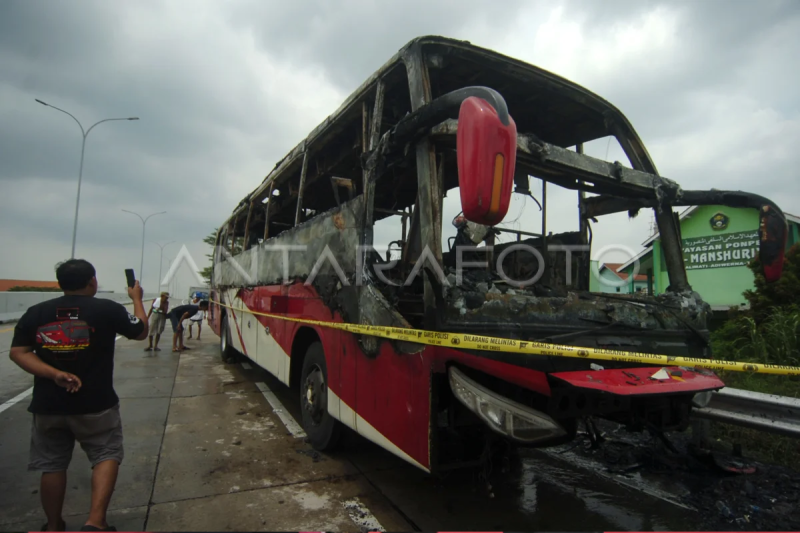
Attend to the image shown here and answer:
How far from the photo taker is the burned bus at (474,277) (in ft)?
8.44

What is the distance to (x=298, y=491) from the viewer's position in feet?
11.6

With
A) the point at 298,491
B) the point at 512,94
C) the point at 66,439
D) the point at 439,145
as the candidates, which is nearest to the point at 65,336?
the point at 66,439

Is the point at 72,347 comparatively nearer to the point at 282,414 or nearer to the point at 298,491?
the point at 298,491

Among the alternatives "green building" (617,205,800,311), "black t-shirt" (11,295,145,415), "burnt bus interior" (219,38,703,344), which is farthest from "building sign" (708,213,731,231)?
"black t-shirt" (11,295,145,415)

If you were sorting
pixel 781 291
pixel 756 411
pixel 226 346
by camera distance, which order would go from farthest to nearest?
pixel 226 346 → pixel 781 291 → pixel 756 411

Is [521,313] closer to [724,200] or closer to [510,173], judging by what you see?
[510,173]

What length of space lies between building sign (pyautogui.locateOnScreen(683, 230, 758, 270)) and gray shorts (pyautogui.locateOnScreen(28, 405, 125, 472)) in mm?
15665

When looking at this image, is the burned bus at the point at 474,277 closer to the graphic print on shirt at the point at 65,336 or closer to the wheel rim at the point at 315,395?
the wheel rim at the point at 315,395

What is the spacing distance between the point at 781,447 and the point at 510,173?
4.24 m

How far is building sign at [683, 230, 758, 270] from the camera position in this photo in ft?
45.6

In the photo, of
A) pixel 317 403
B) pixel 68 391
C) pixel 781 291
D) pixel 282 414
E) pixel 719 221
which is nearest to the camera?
pixel 68 391

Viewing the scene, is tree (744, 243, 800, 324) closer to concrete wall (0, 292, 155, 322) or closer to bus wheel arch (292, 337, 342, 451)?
bus wheel arch (292, 337, 342, 451)

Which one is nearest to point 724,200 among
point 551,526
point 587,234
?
point 587,234

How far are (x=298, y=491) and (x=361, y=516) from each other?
0.64 m
